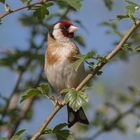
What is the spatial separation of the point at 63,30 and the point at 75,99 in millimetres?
1756

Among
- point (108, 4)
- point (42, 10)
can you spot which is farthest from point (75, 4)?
point (108, 4)

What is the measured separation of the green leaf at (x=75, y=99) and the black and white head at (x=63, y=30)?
1.53 meters

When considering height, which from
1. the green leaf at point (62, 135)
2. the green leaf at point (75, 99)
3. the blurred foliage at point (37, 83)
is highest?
the green leaf at point (75, 99)

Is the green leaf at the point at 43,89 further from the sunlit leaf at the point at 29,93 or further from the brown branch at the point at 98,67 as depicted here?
the brown branch at the point at 98,67

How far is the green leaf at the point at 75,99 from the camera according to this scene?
9.34 feet

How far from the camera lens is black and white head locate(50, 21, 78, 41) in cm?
445

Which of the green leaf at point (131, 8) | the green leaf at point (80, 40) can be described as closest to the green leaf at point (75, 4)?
the green leaf at point (131, 8)

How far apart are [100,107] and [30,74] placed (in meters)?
0.83

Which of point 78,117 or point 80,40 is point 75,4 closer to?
point 78,117

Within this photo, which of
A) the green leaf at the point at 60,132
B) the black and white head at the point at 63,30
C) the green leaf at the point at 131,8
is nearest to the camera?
the green leaf at the point at 131,8

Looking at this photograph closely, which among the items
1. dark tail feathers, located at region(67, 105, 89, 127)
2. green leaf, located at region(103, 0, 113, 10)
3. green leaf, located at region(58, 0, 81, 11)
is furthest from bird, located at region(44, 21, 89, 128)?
green leaf, located at region(58, 0, 81, 11)

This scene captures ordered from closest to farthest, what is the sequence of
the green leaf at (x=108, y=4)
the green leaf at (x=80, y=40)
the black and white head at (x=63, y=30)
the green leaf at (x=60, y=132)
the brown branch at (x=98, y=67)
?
the brown branch at (x=98, y=67), the green leaf at (x=60, y=132), the green leaf at (x=108, y=4), the black and white head at (x=63, y=30), the green leaf at (x=80, y=40)

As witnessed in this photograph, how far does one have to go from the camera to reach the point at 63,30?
4.55 meters

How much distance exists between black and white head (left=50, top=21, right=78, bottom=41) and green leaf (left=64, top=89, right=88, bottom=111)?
5.01 ft
